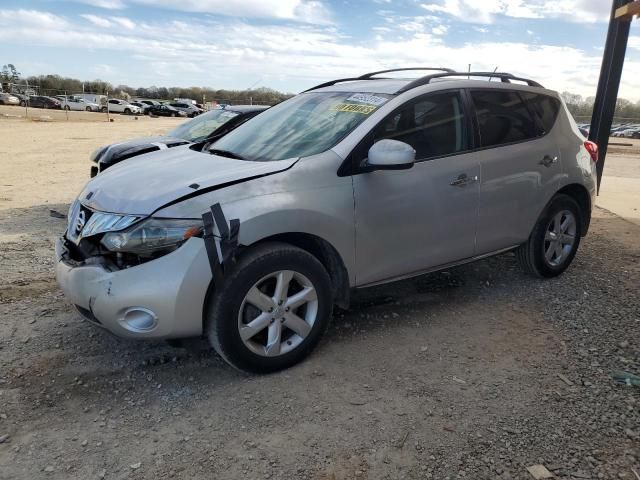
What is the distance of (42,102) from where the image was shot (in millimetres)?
53594

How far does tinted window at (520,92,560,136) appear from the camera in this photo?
15.3 ft

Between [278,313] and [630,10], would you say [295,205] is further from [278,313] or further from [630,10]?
[630,10]

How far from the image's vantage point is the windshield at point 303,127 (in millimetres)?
3684

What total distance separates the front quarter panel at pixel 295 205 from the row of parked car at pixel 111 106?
50879mm

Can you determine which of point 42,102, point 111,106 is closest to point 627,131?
point 111,106

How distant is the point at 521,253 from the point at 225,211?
9.90ft

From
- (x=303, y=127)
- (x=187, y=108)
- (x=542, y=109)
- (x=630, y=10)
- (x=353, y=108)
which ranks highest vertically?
(x=630, y=10)

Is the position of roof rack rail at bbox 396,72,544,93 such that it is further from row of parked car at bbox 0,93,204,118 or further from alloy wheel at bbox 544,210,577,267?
row of parked car at bbox 0,93,204,118

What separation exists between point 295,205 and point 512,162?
2.05m

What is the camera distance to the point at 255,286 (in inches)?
123

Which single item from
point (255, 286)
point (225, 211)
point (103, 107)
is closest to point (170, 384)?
point (255, 286)

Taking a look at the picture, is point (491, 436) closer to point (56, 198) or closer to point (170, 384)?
point (170, 384)

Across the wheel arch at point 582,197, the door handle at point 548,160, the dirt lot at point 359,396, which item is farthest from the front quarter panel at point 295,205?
the wheel arch at point 582,197

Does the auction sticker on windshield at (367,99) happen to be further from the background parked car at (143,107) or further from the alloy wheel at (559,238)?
the background parked car at (143,107)
